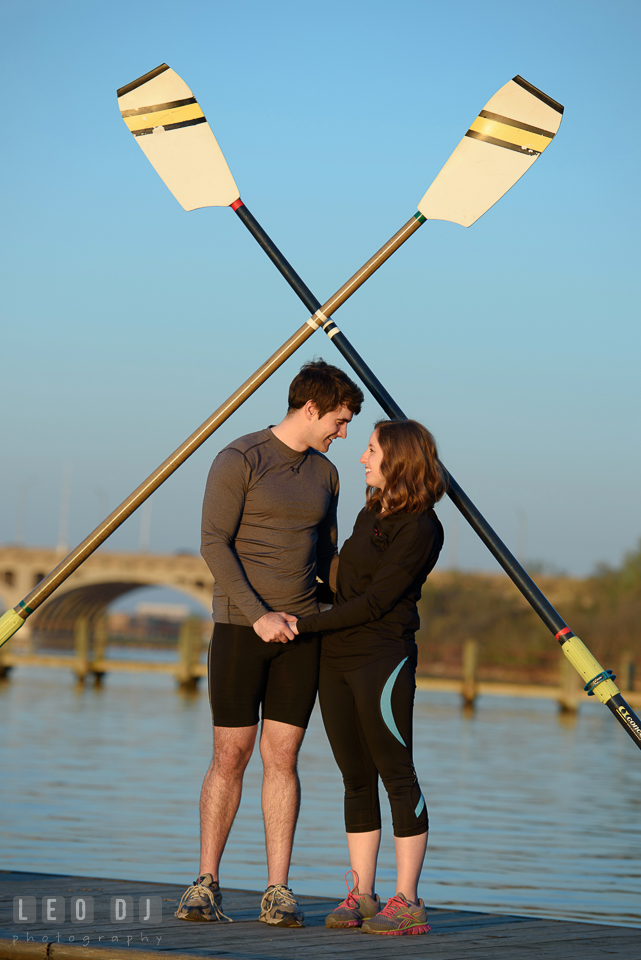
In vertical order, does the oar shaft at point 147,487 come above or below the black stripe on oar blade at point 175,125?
below

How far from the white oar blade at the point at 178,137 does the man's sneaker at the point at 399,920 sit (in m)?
2.62

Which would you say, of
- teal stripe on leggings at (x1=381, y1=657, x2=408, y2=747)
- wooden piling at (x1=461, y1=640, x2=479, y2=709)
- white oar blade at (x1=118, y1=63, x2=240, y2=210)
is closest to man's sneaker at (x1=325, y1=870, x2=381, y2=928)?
teal stripe on leggings at (x1=381, y1=657, x2=408, y2=747)

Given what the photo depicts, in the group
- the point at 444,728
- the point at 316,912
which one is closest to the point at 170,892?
the point at 316,912

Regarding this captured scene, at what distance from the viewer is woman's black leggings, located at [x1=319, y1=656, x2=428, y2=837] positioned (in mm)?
3441

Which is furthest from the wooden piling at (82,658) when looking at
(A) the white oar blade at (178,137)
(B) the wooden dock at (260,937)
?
(B) the wooden dock at (260,937)

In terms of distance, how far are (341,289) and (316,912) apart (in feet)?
7.09

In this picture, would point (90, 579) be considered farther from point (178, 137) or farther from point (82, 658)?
point (178, 137)

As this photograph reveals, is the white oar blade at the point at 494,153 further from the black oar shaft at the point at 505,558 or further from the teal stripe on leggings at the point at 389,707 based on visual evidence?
the teal stripe on leggings at the point at 389,707

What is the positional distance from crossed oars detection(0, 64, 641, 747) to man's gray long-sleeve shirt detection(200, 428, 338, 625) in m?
0.41

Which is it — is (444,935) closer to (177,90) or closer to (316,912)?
(316,912)

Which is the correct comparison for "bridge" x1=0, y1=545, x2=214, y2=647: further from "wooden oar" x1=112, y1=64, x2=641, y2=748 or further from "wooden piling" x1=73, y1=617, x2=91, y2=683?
"wooden oar" x1=112, y1=64, x2=641, y2=748

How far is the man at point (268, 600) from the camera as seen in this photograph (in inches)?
138

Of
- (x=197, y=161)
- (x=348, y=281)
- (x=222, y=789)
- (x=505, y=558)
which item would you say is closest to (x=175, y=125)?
(x=197, y=161)

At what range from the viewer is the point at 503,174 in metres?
4.32
